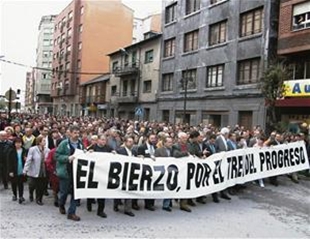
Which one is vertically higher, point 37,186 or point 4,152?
point 4,152

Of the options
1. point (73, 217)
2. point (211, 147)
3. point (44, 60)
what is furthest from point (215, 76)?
point (44, 60)

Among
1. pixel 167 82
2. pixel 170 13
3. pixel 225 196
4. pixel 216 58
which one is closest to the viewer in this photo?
pixel 225 196

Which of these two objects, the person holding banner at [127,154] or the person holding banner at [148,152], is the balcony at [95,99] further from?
the person holding banner at [127,154]

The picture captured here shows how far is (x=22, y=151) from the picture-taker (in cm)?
A: 1015

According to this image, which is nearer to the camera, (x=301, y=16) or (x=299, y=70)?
(x=301, y=16)

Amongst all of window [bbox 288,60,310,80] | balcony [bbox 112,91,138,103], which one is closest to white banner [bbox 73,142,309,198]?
window [bbox 288,60,310,80]

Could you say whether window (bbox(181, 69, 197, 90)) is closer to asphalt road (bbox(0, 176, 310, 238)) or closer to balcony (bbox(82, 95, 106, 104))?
balcony (bbox(82, 95, 106, 104))

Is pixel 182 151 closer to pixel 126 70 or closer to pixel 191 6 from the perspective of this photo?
pixel 191 6

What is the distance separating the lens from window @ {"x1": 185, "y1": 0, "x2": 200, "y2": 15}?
108ft

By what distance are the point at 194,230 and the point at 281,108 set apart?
17193mm

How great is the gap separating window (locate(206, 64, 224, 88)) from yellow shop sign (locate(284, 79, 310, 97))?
7163mm

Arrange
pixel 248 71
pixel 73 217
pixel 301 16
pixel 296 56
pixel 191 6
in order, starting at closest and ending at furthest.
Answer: pixel 73 217 < pixel 301 16 < pixel 296 56 < pixel 248 71 < pixel 191 6

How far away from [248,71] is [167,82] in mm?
11592

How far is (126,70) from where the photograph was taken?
43469 millimetres
